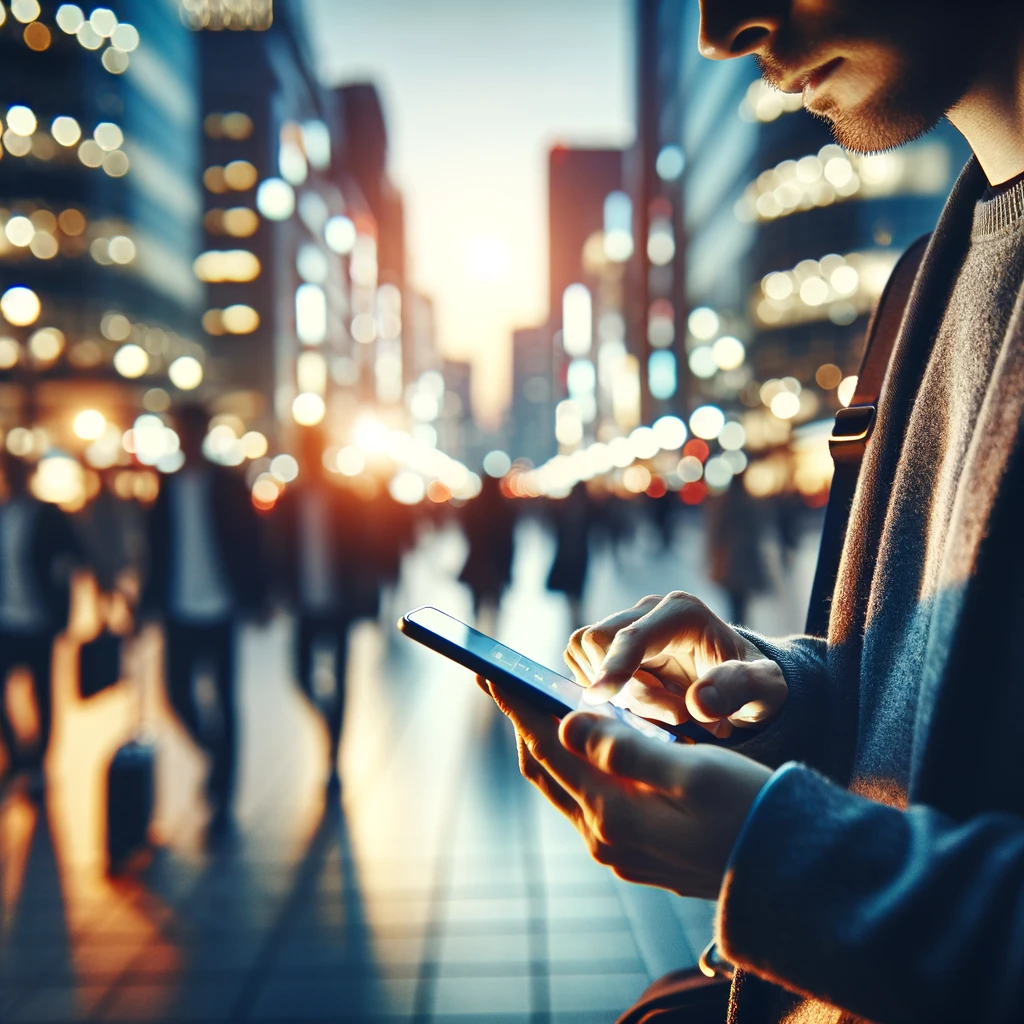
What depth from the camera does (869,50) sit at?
1167 mm

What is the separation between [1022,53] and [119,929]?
172 inches

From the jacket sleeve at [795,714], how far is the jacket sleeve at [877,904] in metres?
0.47

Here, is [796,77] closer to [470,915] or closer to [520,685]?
[520,685]

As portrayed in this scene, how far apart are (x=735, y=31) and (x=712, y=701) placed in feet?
2.97

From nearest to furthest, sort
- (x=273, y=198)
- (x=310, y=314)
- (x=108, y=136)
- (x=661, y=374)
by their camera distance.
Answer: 1. (x=108, y=136)
2. (x=273, y=198)
3. (x=661, y=374)
4. (x=310, y=314)

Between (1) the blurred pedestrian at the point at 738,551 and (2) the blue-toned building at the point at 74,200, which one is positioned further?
(2) the blue-toned building at the point at 74,200

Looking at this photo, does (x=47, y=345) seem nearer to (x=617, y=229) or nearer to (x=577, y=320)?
(x=617, y=229)

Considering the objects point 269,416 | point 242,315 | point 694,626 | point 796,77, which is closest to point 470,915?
point 694,626

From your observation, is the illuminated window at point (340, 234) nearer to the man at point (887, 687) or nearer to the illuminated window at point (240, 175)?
the illuminated window at point (240, 175)

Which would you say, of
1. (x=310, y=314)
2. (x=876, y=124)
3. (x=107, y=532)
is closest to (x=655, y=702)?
(x=876, y=124)

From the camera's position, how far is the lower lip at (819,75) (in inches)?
48.7

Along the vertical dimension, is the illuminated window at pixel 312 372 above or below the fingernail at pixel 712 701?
above

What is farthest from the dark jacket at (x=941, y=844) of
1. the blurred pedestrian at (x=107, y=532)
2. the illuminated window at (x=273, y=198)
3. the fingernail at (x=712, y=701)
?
the illuminated window at (x=273, y=198)

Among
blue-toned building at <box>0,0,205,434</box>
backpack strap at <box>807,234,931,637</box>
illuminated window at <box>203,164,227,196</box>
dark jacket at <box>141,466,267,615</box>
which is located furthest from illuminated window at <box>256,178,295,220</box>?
backpack strap at <box>807,234,931,637</box>
